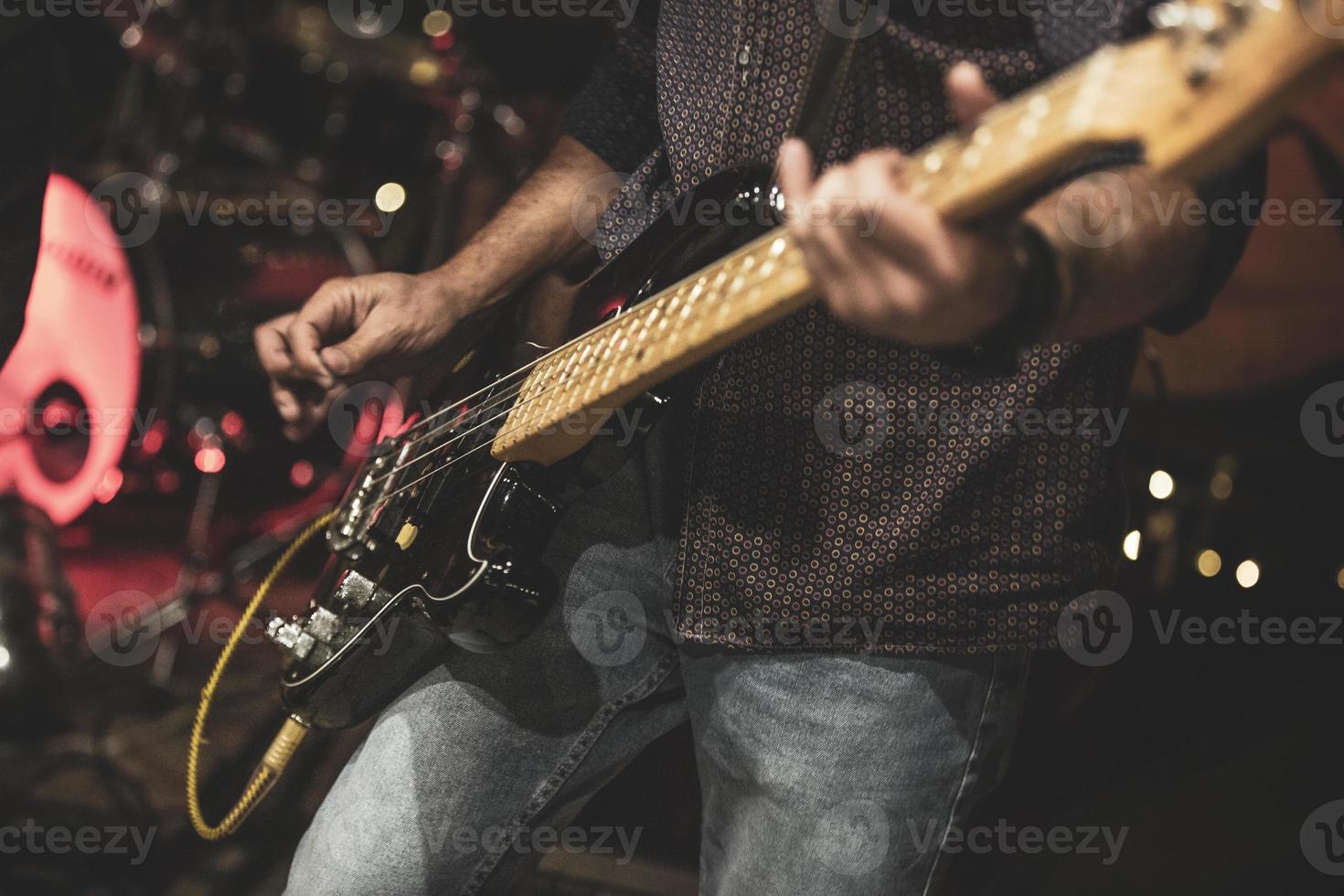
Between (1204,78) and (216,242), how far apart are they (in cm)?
353

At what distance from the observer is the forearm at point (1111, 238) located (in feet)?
2.40

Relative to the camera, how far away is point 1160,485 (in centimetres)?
270

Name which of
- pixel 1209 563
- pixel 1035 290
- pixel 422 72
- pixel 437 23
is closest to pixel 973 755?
pixel 1035 290

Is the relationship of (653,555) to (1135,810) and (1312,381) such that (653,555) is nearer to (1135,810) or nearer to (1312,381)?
(1135,810)

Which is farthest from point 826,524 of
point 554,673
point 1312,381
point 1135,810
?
point 1312,381

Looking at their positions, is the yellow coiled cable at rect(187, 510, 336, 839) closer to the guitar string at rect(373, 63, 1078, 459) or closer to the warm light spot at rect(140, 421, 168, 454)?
the guitar string at rect(373, 63, 1078, 459)

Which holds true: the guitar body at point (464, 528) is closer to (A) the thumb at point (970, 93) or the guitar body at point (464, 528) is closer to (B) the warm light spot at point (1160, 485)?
(A) the thumb at point (970, 93)

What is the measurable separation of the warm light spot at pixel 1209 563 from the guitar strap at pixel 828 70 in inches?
81.4

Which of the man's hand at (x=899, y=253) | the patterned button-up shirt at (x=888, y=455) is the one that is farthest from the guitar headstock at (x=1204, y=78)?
the patterned button-up shirt at (x=888, y=455)

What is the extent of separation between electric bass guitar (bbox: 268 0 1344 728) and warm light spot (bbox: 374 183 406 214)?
266cm

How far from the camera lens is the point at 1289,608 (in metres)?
1.86

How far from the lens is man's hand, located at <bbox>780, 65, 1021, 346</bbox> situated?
67 centimetres

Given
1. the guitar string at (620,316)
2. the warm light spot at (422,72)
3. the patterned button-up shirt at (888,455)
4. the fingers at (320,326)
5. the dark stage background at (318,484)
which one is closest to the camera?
the guitar string at (620,316)

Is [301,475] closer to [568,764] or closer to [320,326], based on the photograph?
[320,326]
